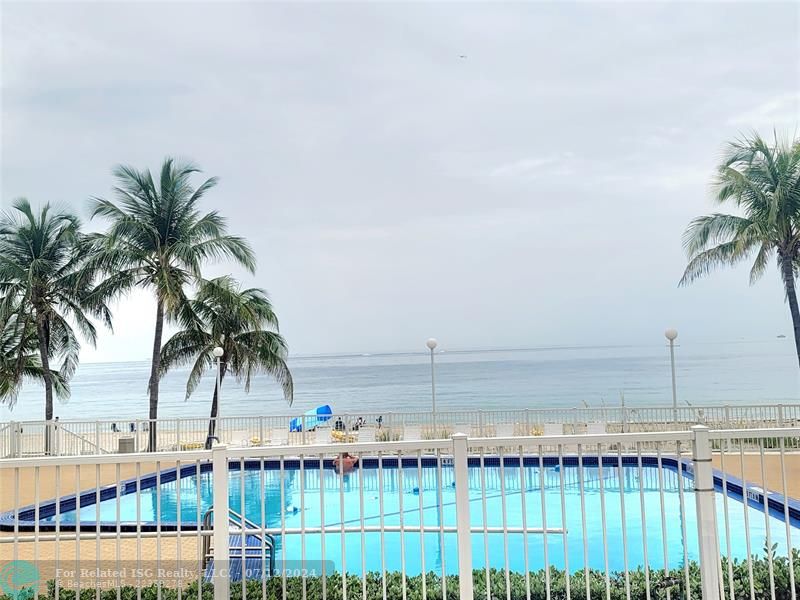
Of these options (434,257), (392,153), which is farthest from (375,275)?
(392,153)

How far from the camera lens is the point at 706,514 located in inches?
110

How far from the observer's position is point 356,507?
10672mm

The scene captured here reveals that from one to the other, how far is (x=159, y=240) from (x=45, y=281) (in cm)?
319

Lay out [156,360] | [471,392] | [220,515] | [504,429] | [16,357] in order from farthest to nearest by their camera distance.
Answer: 1. [471,392]
2. [16,357]
3. [156,360]
4. [504,429]
5. [220,515]

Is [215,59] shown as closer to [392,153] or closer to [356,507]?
[356,507]

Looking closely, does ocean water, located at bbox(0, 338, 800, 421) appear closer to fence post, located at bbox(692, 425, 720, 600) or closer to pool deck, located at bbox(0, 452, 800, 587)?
pool deck, located at bbox(0, 452, 800, 587)

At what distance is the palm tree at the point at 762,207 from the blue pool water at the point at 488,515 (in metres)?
6.28

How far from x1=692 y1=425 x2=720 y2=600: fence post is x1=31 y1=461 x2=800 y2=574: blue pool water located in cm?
157

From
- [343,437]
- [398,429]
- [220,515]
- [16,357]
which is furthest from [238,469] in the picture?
[16,357]

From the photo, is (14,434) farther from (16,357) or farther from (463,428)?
(463,428)

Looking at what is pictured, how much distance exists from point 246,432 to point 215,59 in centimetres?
874

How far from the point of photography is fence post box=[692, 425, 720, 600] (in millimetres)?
2795

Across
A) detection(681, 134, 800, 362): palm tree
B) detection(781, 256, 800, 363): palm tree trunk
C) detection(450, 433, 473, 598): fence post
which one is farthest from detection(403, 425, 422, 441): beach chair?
detection(450, 433, 473, 598): fence post

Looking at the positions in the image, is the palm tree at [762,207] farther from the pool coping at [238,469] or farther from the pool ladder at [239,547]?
the pool ladder at [239,547]
